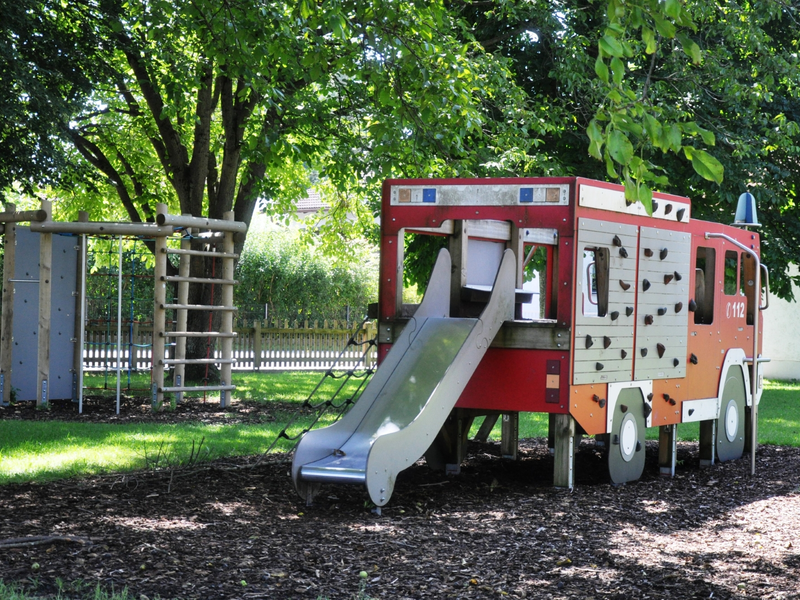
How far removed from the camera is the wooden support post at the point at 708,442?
395 inches

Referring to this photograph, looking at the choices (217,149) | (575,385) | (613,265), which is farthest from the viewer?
(217,149)

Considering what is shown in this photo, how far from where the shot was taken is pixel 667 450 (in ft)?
30.8

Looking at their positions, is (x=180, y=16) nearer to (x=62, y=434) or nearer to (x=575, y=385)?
(x=62, y=434)

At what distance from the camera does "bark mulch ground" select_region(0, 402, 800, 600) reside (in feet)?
16.1

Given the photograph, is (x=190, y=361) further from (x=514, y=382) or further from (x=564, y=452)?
(x=564, y=452)

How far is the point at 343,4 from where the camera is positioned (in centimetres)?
838

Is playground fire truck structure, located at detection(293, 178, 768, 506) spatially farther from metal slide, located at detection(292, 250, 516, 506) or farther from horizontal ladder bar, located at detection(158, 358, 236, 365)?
horizontal ladder bar, located at detection(158, 358, 236, 365)

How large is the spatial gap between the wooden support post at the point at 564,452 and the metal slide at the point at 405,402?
3.15 feet

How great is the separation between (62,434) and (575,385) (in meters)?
5.75

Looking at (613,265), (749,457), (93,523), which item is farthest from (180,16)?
→ (749,457)

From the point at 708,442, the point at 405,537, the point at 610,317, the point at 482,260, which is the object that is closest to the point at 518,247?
the point at 482,260

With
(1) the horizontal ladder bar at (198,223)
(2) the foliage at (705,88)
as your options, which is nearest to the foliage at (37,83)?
(1) the horizontal ladder bar at (198,223)

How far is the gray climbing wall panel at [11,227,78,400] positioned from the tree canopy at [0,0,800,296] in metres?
1.34

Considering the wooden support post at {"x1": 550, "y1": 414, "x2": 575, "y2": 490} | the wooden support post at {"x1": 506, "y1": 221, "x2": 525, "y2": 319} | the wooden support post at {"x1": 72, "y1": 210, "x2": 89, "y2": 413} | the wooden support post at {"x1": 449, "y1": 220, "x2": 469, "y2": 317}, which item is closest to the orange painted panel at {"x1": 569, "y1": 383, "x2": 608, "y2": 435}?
the wooden support post at {"x1": 550, "y1": 414, "x2": 575, "y2": 490}
